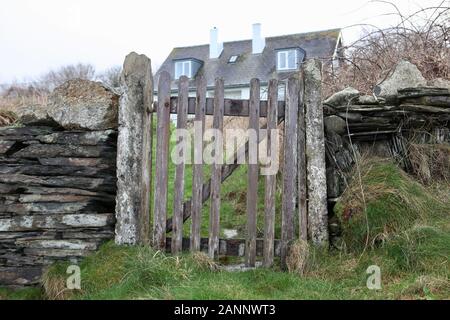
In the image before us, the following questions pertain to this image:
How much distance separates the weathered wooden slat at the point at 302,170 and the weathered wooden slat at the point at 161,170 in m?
1.21

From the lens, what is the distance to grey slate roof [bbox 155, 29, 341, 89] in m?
21.7

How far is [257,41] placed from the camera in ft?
78.5

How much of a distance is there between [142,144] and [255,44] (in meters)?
21.1

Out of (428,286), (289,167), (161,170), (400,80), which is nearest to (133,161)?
(161,170)

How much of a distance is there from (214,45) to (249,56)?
2.43 meters

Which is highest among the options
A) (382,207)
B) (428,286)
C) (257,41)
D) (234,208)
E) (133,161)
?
(257,41)

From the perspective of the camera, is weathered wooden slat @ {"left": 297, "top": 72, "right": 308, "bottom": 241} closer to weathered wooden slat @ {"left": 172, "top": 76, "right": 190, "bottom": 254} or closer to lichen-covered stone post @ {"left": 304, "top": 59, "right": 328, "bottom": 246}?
lichen-covered stone post @ {"left": 304, "top": 59, "right": 328, "bottom": 246}

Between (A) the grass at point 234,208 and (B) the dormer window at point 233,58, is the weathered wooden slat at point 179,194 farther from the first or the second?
(B) the dormer window at point 233,58

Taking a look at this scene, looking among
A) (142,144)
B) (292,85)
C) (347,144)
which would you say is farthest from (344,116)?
(142,144)

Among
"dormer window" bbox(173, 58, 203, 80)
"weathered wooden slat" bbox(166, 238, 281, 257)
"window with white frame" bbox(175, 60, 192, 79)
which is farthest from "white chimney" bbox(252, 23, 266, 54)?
"weathered wooden slat" bbox(166, 238, 281, 257)

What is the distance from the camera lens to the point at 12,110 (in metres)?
4.99

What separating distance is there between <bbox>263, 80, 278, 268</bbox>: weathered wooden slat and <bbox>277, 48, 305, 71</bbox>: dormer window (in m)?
18.5

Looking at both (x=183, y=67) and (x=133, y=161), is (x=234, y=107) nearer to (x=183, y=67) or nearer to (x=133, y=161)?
(x=133, y=161)

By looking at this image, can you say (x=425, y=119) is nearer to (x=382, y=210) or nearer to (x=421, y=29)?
(x=382, y=210)
